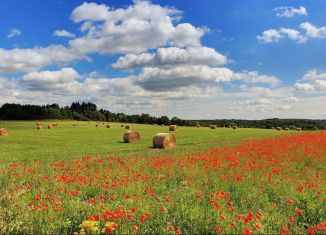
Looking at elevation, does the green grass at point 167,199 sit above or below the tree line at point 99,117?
below

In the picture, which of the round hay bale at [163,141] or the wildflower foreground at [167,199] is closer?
the wildflower foreground at [167,199]

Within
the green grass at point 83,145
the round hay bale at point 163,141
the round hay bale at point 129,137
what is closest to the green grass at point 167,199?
the green grass at point 83,145

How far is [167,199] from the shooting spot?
8609 mm

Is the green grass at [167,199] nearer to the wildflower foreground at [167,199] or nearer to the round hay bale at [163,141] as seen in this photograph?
the wildflower foreground at [167,199]

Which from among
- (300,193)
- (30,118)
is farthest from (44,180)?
(30,118)

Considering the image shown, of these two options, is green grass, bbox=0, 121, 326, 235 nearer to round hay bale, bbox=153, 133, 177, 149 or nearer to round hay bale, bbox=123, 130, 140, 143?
round hay bale, bbox=153, 133, 177, 149

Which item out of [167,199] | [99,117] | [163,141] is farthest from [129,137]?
[99,117]

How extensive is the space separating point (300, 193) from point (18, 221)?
814 centimetres

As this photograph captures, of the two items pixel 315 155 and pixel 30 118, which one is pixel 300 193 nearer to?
pixel 315 155

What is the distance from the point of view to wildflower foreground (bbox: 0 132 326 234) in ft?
24.5

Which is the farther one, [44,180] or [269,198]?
[44,180]

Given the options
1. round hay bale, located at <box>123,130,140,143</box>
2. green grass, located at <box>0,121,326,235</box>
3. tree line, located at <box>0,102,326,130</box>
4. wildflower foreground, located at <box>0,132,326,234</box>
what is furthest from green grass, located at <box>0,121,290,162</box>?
tree line, located at <box>0,102,326,130</box>

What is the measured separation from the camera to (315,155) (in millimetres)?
22812

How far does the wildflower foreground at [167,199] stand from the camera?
24.5ft
